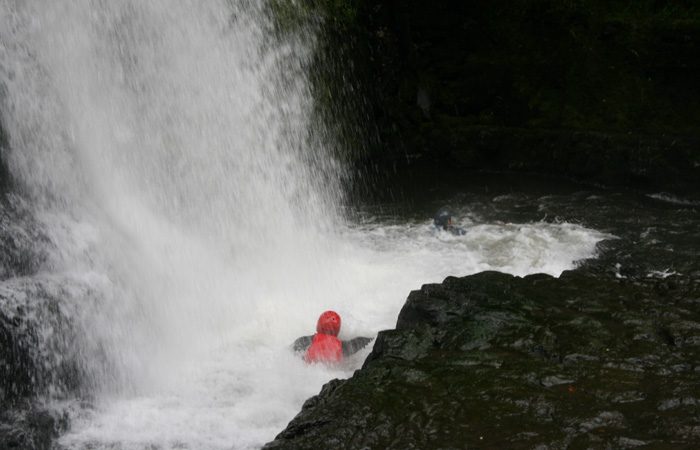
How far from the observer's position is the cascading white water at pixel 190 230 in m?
6.76

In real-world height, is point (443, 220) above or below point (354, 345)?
above

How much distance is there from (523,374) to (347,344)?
7.76ft

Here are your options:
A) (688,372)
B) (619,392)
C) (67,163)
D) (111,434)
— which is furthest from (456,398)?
(67,163)

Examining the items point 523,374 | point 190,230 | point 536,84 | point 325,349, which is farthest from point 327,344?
point 536,84

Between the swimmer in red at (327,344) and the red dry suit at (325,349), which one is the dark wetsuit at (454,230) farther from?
the red dry suit at (325,349)

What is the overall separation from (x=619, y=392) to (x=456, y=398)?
124 cm

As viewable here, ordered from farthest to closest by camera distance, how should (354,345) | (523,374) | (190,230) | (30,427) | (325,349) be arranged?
(190,230) < (354,345) < (325,349) < (30,427) < (523,374)

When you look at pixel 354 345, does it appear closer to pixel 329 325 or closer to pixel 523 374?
pixel 329 325

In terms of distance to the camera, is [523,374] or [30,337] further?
[30,337]

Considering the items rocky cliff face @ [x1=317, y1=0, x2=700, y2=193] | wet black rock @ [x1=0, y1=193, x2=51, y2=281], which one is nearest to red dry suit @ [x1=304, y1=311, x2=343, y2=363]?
wet black rock @ [x1=0, y1=193, x2=51, y2=281]

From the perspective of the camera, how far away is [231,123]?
37.6ft

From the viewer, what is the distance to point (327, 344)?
6.89 metres

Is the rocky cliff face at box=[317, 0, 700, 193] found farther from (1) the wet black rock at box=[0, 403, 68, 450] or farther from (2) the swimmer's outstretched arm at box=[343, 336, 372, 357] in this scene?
(1) the wet black rock at box=[0, 403, 68, 450]

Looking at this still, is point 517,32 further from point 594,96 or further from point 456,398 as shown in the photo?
point 456,398
